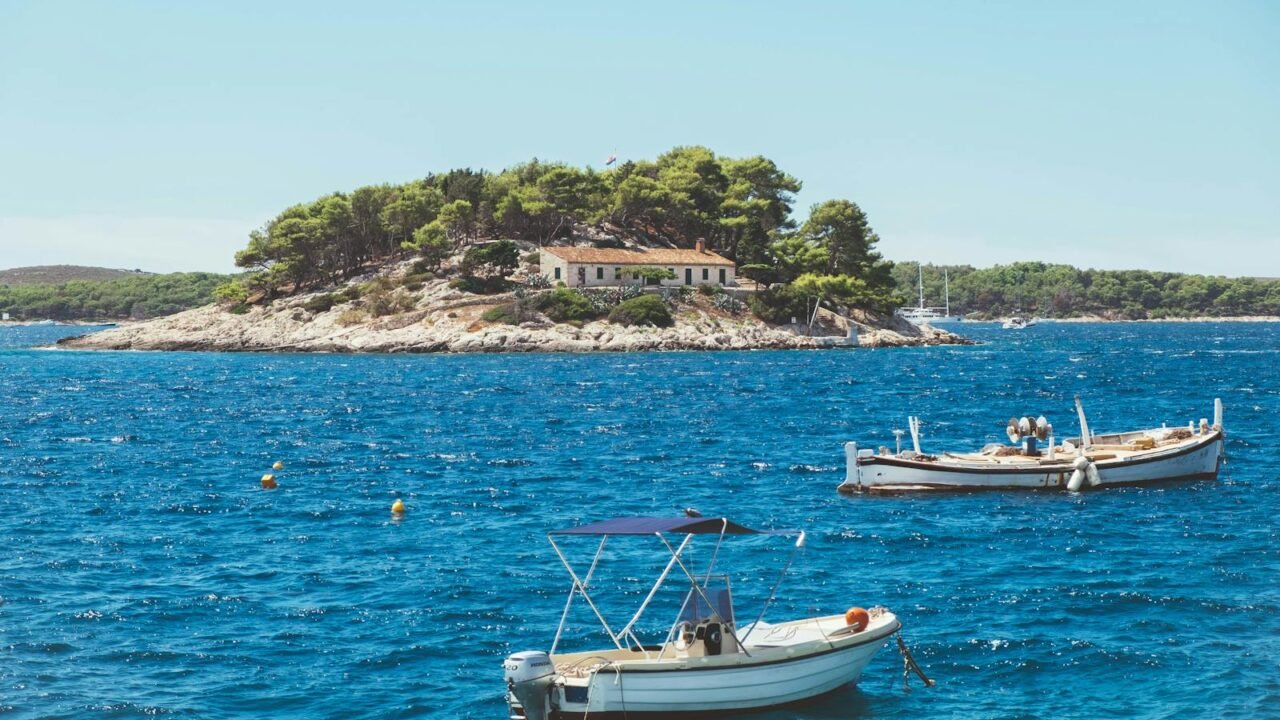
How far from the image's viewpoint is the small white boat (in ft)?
148

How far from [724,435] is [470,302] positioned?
80.2 m

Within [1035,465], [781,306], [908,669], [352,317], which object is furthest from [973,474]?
[352,317]

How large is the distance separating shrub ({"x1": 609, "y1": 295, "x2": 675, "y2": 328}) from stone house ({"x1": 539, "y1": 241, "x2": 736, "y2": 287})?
9620 millimetres

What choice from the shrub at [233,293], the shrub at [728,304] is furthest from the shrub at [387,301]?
the shrub at [728,304]

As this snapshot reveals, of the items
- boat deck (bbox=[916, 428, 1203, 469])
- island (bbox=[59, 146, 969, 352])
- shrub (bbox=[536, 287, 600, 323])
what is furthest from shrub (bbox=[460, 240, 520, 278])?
boat deck (bbox=[916, 428, 1203, 469])

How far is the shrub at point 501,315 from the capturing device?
13450cm

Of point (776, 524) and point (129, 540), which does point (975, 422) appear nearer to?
point (776, 524)

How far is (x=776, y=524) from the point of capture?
3966 centimetres

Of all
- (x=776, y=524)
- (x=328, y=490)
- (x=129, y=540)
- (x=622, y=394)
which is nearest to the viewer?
(x=129, y=540)

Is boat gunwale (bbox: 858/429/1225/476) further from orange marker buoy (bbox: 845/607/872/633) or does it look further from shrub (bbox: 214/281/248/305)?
shrub (bbox: 214/281/248/305)

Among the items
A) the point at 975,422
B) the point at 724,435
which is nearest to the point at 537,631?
the point at 724,435

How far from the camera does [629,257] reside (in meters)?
150

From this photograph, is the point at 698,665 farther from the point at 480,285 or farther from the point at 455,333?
the point at 480,285

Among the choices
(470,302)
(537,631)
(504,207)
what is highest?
(504,207)
